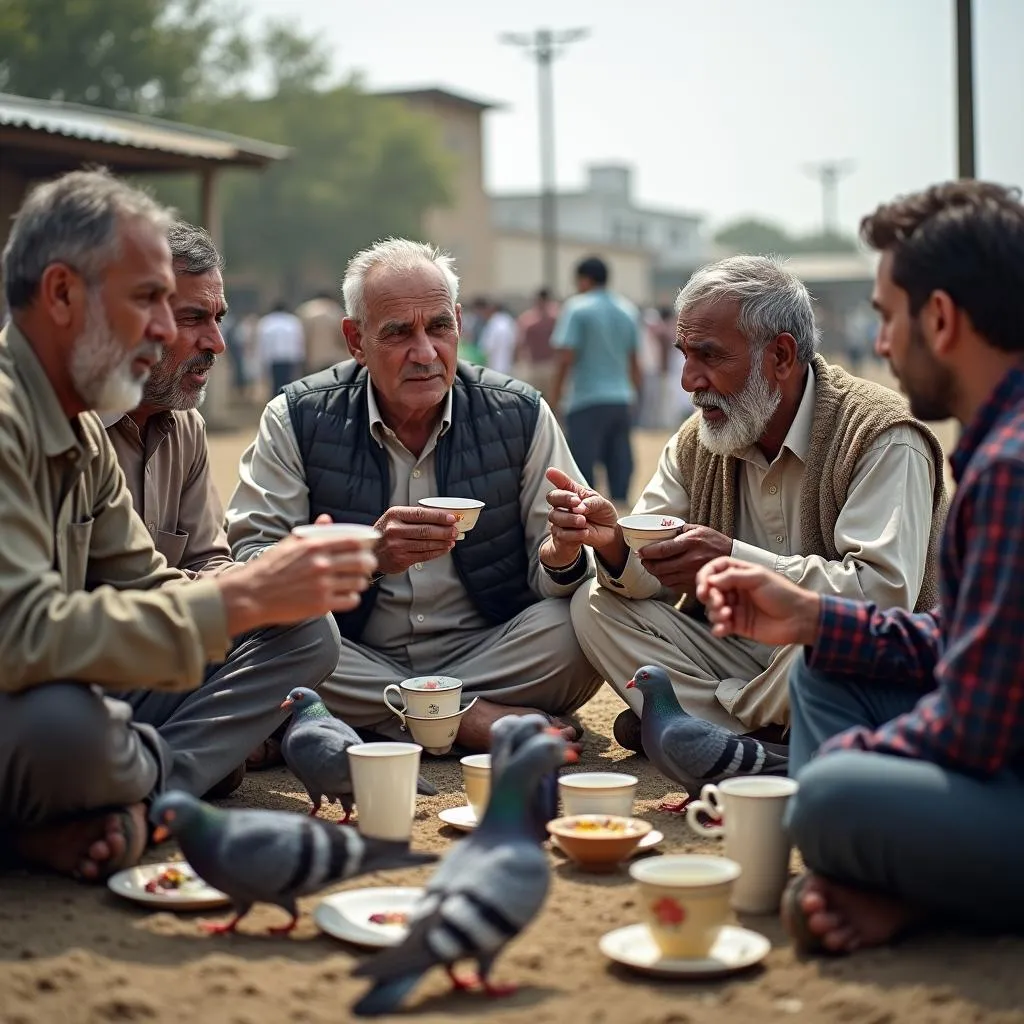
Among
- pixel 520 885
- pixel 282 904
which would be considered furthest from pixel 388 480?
pixel 520 885

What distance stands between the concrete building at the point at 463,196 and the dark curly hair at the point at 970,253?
→ 54.4m

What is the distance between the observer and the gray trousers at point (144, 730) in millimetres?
3848

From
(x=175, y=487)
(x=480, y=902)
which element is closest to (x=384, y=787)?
(x=480, y=902)

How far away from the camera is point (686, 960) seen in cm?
332

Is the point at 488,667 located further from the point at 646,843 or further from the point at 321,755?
the point at 646,843

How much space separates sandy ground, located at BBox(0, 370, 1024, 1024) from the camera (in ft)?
10.2

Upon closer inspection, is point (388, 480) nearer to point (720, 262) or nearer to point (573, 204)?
point (720, 262)

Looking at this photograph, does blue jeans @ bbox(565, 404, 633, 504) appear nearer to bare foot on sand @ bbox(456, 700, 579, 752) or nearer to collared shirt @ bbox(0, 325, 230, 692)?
bare foot on sand @ bbox(456, 700, 579, 752)

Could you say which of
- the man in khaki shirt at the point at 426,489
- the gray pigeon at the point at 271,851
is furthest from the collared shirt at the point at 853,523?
the gray pigeon at the point at 271,851

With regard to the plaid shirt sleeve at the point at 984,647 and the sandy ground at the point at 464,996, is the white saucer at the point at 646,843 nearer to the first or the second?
the sandy ground at the point at 464,996

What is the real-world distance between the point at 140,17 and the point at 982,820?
5105 centimetres

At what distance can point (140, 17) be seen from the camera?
49.5 m

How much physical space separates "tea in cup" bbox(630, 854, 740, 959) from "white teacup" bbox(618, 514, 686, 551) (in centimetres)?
177

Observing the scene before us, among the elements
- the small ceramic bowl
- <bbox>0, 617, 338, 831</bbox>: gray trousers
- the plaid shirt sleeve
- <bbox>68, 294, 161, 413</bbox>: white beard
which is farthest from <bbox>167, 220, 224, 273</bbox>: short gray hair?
the plaid shirt sleeve
